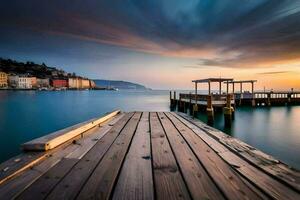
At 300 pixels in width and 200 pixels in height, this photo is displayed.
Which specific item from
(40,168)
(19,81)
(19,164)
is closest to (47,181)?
(40,168)

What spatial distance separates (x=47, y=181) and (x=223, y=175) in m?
1.74

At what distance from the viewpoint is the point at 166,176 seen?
79.3 inches

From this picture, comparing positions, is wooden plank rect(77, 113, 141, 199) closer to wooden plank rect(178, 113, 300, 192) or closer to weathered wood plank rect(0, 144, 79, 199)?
weathered wood plank rect(0, 144, 79, 199)

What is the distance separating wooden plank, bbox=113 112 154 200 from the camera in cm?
167

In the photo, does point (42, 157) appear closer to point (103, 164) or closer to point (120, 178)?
point (103, 164)

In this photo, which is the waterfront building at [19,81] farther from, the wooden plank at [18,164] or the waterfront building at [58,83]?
the wooden plank at [18,164]

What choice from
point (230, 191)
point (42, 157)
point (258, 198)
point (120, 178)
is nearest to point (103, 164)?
point (120, 178)

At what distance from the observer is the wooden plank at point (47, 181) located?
164 centimetres

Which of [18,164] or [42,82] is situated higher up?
[42,82]

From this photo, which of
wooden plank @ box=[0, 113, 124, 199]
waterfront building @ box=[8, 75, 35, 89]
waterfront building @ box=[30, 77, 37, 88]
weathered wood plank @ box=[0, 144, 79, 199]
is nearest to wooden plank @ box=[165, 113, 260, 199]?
wooden plank @ box=[0, 113, 124, 199]

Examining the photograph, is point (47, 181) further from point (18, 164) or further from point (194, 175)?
point (194, 175)

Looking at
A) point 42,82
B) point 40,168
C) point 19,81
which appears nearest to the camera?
point 40,168

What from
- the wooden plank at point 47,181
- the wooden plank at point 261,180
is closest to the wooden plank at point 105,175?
the wooden plank at point 47,181

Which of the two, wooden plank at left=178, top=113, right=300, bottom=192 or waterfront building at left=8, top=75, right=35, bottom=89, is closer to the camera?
wooden plank at left=178, top=113, right=300, bottom=192
